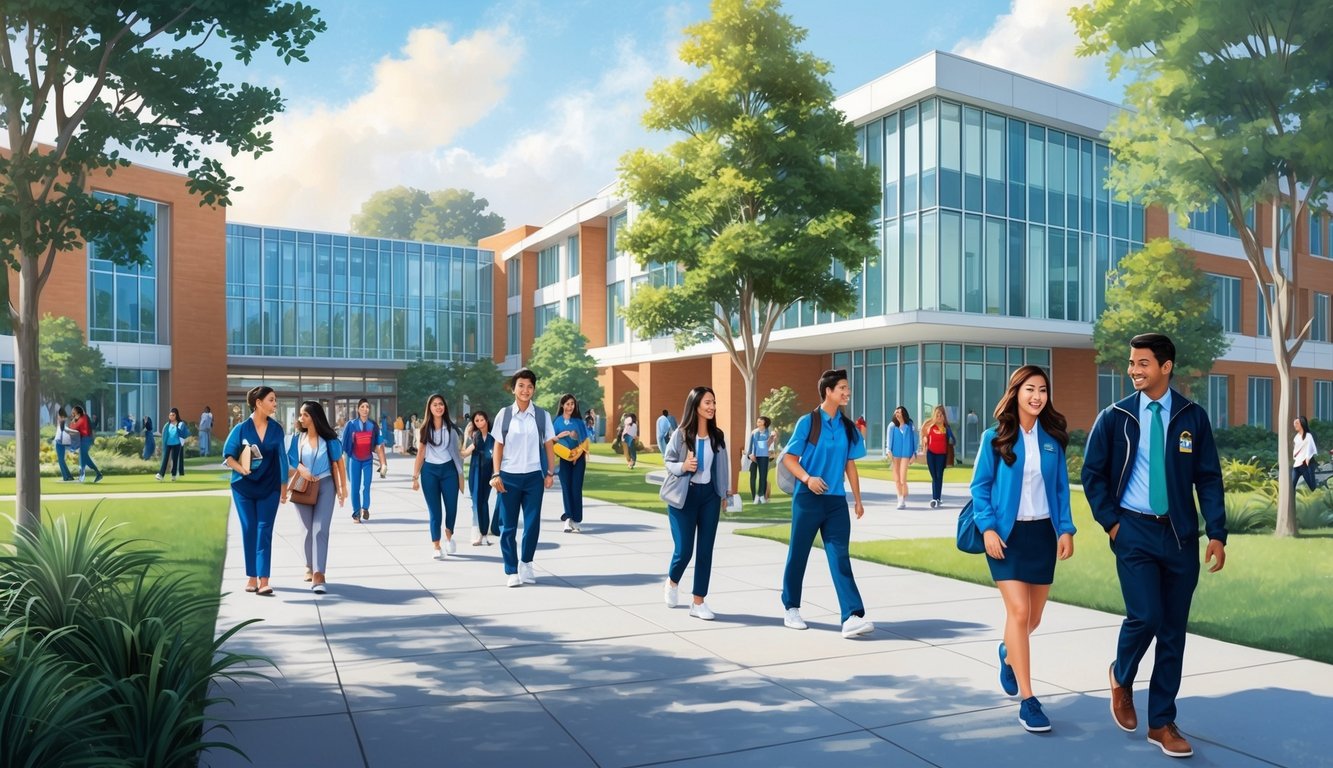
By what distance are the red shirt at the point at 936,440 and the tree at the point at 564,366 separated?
26.7 m

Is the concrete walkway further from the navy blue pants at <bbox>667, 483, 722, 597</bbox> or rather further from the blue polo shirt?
the blue polo shirt

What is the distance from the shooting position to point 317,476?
9445 mm

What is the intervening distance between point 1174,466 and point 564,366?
4136 cm

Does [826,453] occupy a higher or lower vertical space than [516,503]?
higher

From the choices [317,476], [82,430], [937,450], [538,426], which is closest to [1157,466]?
[538,426]

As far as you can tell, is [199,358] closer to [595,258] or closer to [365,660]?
[595,258]

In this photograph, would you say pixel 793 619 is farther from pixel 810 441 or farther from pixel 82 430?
pixel 82 430

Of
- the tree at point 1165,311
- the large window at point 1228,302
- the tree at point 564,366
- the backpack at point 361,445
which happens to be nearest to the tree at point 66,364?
the tree at point 564,366

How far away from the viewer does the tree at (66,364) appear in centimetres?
3644

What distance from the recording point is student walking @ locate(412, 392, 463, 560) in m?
11.9

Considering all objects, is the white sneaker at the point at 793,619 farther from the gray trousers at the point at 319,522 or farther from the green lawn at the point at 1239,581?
the gray trousers at the point at 319,522

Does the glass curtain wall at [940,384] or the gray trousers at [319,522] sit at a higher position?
the glass curtain wall at [940,384]

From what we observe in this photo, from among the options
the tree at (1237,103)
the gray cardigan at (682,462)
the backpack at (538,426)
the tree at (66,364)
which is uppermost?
the tree at (1237,103)

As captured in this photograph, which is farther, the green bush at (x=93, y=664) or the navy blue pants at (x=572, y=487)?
the navy blue pants at (x=572, y=487)
